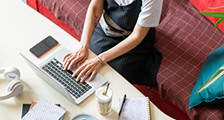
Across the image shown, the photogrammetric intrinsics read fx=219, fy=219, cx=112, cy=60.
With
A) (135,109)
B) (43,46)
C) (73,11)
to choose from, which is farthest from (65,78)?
(73,11)

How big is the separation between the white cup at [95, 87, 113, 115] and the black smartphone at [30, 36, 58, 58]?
1.37 ft

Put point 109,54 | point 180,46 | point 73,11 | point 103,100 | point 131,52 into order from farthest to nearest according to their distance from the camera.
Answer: point 73,11
point 180,46
point 131,52
point 109,54
point 103,100

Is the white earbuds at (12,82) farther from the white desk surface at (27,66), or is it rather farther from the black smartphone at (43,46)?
the black smartphone at (43,46)

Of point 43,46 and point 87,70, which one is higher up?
point 43,46

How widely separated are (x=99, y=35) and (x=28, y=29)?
0.47m

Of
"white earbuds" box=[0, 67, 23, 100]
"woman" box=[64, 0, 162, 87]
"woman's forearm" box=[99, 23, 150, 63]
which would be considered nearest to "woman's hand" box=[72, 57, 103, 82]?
"woman" box=[64, 0, 162, 87]

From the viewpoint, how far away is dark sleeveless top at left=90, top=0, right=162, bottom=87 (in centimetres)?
133

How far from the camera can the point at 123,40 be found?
1.35 metres

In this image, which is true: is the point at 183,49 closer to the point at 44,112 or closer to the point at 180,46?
the point at 180,46

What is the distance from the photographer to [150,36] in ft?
4.85


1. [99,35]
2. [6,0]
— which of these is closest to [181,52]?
[99,35]

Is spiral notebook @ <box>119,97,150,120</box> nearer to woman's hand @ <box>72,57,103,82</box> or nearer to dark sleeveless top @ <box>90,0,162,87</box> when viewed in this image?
woman's hand @ <box>72,57,103,82</box>

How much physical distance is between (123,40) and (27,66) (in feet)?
1.88

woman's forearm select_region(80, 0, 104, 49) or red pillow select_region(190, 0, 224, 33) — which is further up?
woman's forearm select_region(80, 0, 104, 49)
